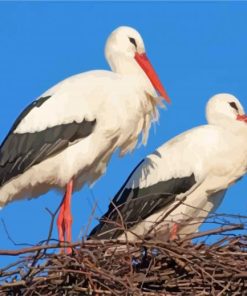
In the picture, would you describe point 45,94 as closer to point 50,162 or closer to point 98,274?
point 50,162

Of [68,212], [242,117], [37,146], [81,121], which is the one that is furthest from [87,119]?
[242,117]

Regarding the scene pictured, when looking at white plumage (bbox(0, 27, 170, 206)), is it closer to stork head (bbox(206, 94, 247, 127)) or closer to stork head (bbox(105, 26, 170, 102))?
stork head (bbox(105, 26, 170, 102))

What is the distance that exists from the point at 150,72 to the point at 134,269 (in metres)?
3.04

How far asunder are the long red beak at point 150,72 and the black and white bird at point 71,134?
193mm

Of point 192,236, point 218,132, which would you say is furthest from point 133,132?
point 192,236

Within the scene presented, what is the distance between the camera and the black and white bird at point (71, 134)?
10992 millimetres

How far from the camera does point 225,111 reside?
1273 centimetres

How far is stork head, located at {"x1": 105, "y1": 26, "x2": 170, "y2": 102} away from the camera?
11.7m

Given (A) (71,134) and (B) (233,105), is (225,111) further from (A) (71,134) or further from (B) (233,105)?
(A) (71,134)

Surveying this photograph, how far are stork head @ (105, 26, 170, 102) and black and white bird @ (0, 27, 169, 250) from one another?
279mm

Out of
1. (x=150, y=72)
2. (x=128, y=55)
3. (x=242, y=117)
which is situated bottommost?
(x=242, y=117)

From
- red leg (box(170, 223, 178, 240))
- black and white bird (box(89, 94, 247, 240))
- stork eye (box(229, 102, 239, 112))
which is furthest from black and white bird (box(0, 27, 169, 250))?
stork eye (box(229, 102, 239, 112))

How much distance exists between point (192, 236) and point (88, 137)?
87.2 inches

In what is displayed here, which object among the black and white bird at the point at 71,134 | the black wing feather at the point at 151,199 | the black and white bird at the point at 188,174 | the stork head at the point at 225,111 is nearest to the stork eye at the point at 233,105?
the stork head at the point at 225,111
